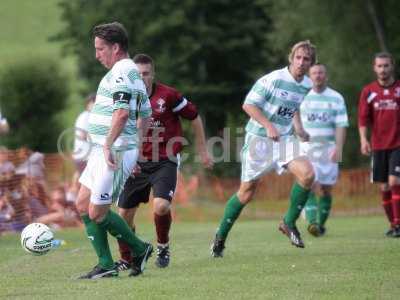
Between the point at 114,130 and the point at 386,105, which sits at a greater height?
the point at 114,130

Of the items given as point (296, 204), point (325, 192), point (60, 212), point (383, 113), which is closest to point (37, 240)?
point (296, 204)

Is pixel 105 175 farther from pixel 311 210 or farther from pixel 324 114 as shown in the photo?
pixel 324 114

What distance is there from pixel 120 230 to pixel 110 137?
3.35 ft

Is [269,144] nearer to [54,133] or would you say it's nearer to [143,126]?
[143,126]

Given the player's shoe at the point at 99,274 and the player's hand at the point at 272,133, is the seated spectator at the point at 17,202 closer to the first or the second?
the player's hand at the point at 272,133

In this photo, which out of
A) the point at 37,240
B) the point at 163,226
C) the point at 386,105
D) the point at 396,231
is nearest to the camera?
the point at 37,240

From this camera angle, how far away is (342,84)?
33.6 metres

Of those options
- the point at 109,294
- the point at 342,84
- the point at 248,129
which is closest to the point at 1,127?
the point at 248,129

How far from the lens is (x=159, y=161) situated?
10.3 metres

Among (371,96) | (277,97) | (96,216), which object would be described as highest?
(277,97)

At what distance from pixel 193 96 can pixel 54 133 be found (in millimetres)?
6766

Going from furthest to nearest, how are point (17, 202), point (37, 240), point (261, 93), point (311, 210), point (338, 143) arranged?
point (17, 202) → point (311, 210) → point (338, 143) → point (261, 93) → point (37, 240)

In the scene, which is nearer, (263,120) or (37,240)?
(37,240)

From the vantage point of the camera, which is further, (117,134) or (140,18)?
(140,18)
